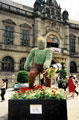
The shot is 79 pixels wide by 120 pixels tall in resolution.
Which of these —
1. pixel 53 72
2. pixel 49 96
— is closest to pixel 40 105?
pixel 49 96

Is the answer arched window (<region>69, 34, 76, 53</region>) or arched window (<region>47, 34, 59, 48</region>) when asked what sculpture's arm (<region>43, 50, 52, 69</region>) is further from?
arched window (<region>69, 34, 76, 53</region>)

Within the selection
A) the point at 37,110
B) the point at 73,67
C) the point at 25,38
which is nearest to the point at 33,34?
the point at 25,38

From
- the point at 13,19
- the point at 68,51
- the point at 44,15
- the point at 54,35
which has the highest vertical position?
the point at 44,15

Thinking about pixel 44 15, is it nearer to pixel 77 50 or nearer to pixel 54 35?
pixel 54 35

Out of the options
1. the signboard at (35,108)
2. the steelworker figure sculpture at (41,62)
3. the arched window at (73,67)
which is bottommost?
the arched window at (73,67)

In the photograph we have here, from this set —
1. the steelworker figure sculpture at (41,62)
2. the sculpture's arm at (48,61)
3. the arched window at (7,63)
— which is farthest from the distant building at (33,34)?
the sculpture's arm at (48,61)

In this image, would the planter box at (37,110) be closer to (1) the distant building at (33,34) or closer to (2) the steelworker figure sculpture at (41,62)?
(2) the steelworker figure sculpture at (41,62)

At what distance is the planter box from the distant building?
1569cm

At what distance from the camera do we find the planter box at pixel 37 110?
3.72 m

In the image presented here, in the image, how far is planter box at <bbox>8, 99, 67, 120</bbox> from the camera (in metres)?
3.72

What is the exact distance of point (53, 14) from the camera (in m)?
24.4

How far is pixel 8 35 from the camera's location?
795 inches

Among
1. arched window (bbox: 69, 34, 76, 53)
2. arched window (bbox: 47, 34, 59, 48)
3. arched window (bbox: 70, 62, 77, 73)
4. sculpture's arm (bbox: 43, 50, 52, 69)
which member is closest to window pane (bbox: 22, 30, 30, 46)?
arched window (bbox: 47, 34, 59, 48)

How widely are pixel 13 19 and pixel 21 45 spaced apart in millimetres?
3860
